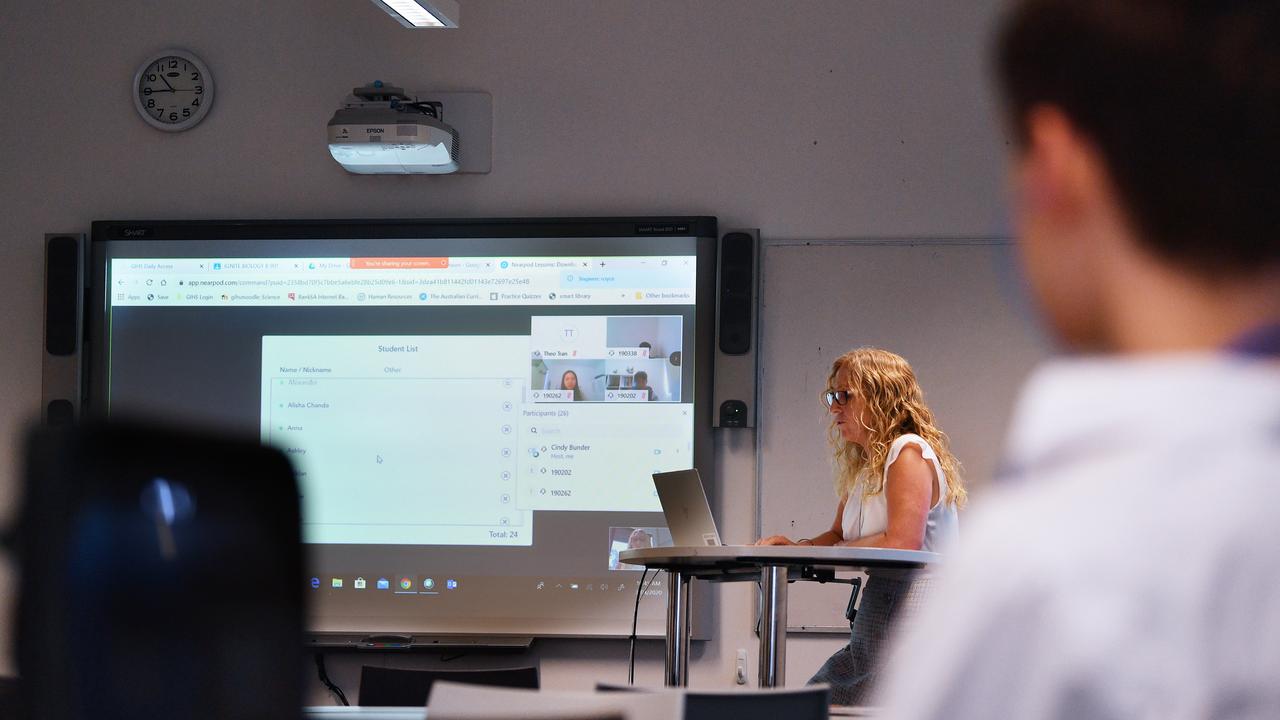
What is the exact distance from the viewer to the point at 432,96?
4754 mm

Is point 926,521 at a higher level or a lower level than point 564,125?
lower

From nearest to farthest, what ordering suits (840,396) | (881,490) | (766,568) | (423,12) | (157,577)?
(157,577)
(766,568)
(881,490)
(840,396)
(423,12)

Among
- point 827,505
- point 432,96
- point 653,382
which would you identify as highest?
point 432,96

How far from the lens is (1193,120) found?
18.4 inches

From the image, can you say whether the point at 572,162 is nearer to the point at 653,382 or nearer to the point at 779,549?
Result: the point at 653,382

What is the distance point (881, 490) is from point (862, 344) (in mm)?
1105

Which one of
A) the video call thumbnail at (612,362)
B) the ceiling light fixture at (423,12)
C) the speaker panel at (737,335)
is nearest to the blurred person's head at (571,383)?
the video call thumbnail at (612,362)

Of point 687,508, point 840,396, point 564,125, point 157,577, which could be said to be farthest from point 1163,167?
point 564,125

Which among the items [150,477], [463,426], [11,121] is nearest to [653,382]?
[463,426]

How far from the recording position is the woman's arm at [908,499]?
10.7 feet

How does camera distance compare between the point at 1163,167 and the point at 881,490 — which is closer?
the point at 1163,167

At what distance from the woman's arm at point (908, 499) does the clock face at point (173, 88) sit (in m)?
3.19

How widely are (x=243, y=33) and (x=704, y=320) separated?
2216mm

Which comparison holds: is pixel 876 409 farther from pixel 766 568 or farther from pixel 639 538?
pixel 639 538
